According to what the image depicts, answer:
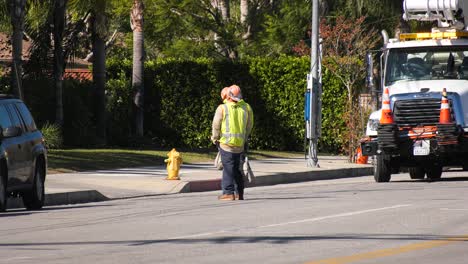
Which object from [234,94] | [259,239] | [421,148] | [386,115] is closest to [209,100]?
[386,115]

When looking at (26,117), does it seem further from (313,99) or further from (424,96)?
(313,99)

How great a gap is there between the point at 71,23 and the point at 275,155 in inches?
283

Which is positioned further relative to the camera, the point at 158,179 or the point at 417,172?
the point at 417,172

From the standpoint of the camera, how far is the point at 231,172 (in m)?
20.4

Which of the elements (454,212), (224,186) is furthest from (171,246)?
(224,186)

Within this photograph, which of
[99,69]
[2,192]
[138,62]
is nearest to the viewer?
[2,192]

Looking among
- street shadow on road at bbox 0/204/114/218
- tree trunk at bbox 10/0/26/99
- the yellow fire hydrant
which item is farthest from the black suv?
tree trunk at bbox 10/0/26/99

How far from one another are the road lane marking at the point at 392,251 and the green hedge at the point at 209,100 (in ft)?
80.9

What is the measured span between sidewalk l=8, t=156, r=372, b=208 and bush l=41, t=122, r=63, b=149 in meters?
3.38

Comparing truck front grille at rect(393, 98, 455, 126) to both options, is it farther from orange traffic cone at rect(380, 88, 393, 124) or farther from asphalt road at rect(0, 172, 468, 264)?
asphalt road at rect(0, 172, 468, 264)

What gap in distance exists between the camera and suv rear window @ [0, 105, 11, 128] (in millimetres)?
19344

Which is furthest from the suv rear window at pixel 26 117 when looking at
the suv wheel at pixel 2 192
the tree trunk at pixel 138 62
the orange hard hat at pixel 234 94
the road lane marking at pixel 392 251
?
the tree trunk at pixel 138 62

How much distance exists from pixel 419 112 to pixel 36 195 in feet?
28.1

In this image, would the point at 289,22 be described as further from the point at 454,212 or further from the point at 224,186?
the point at 454,212
